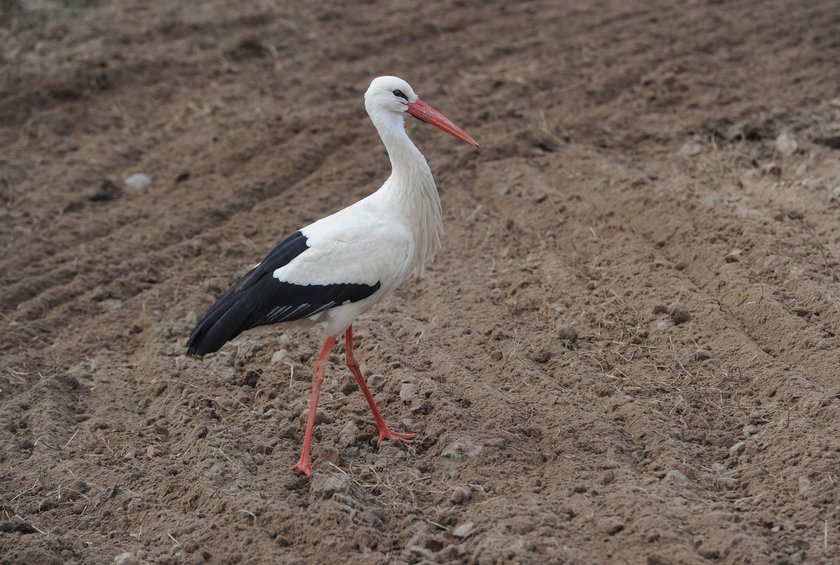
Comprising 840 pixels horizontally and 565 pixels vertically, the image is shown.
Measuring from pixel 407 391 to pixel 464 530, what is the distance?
1482mm

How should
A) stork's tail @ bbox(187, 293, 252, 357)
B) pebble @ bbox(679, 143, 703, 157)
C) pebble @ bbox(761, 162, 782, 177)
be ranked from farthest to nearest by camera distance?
pebble @ bbox(679, 143, 703, 157) < pebble @ bbox(761, 162, 782, 177) < stork's tail @ bbox(187, 293, 252, 357)

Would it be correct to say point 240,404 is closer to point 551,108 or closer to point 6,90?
point 551,108

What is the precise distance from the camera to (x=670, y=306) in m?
6.61

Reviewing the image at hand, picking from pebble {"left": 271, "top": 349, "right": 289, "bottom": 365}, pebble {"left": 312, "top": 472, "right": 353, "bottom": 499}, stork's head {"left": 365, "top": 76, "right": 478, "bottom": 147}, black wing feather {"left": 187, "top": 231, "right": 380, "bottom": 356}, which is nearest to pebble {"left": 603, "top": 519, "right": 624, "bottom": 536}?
pebble {"left": 312, "top": 472, "right": 353, "bottom": 499}

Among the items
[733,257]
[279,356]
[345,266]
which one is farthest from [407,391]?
[733,257]

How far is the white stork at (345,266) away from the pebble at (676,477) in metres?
1.51

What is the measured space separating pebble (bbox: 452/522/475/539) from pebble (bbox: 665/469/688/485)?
40.5 inches

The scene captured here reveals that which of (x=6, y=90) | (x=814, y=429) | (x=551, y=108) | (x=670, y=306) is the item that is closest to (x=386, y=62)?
(x=551, y=108)

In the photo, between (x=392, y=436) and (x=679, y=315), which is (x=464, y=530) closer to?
(x=392, y=436)

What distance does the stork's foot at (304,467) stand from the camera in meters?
5.53

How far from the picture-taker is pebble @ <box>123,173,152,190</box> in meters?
9.38

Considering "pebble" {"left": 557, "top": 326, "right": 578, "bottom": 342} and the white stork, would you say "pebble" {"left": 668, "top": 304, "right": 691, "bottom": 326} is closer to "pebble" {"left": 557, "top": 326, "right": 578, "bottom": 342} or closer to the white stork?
"pebble" {"left": 557, "top": 326, "right": 578, "bottom": 342}

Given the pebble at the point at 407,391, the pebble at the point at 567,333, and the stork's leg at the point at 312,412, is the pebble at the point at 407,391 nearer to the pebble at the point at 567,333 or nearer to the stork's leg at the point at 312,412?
the stork's leg at the point at 312,412

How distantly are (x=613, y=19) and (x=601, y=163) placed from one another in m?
3.80
